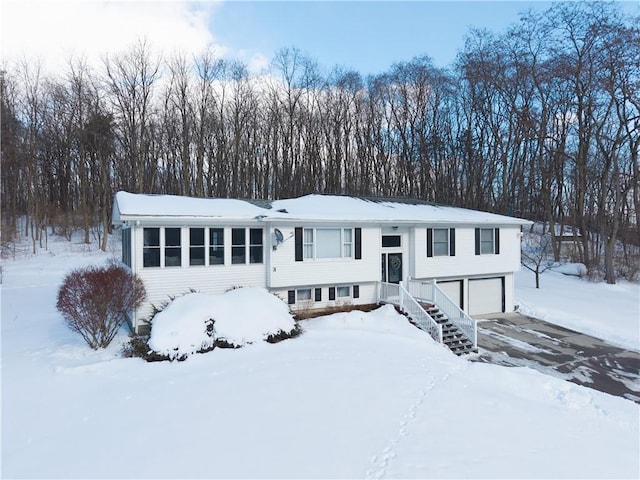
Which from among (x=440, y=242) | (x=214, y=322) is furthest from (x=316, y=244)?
(x=440, y=242)

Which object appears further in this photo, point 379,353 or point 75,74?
point 75,74

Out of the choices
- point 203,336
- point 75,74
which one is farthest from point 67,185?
point 203,336

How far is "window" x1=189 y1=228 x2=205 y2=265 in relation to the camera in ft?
37.4

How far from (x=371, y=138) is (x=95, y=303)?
28963 mm

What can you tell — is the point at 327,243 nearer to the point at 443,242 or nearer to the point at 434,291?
the point at 434,291

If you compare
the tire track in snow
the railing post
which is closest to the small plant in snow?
the railing post

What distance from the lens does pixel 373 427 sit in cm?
580

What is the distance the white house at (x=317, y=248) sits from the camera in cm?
1108

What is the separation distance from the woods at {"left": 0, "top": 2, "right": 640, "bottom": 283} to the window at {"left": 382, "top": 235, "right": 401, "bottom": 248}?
15683 millimetres

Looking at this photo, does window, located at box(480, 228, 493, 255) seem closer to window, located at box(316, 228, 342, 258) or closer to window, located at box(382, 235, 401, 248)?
window, located at box(382, 235, 401, 248)

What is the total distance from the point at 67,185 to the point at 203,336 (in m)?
28.2

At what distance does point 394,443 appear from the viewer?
532cm

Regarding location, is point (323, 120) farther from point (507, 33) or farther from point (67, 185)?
point (67, 185)

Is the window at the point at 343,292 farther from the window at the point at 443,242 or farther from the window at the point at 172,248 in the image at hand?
the window at the point at 172,248
